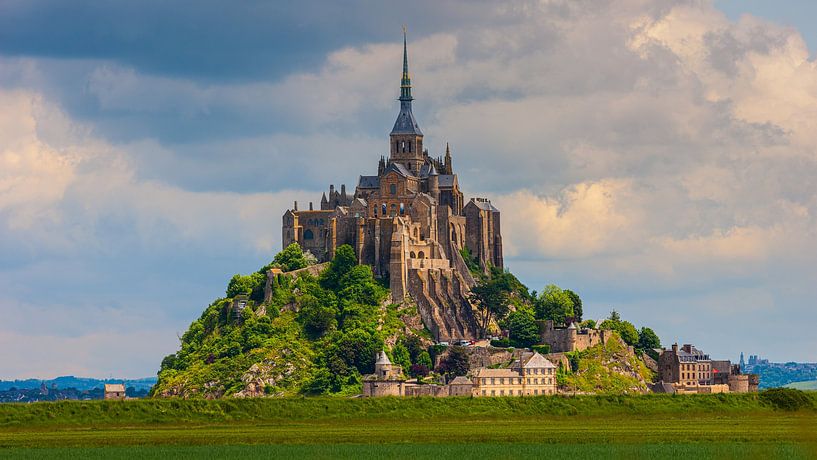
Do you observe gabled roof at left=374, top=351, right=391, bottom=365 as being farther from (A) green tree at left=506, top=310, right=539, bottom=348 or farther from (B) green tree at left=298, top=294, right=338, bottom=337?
(A) green tree at left=506, top=310, right=539, bottom=348

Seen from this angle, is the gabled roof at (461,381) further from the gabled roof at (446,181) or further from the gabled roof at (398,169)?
the gabled roof at (446,181)

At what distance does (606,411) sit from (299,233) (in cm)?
6105

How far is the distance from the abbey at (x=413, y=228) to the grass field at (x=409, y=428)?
3913 cm

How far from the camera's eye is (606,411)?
114312 millimetres

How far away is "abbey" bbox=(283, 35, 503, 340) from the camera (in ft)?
519

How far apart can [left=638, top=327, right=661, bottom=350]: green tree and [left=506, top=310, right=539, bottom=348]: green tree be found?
1400 centimetres

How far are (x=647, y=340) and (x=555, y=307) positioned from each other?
33.7 feet

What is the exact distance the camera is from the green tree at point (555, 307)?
529 ft

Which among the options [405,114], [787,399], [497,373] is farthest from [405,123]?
[787,399]

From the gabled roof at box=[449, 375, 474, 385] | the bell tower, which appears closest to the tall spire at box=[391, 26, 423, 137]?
the bell tower

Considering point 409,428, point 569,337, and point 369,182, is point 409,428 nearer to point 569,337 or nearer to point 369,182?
point 569,337

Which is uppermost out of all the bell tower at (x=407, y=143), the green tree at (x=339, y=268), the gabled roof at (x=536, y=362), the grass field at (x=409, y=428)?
the bell tower at (x=407, y=143)

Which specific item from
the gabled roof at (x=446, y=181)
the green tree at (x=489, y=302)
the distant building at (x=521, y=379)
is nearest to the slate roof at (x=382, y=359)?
the distant building at (x=521, y=379)

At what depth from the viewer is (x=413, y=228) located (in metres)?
162
